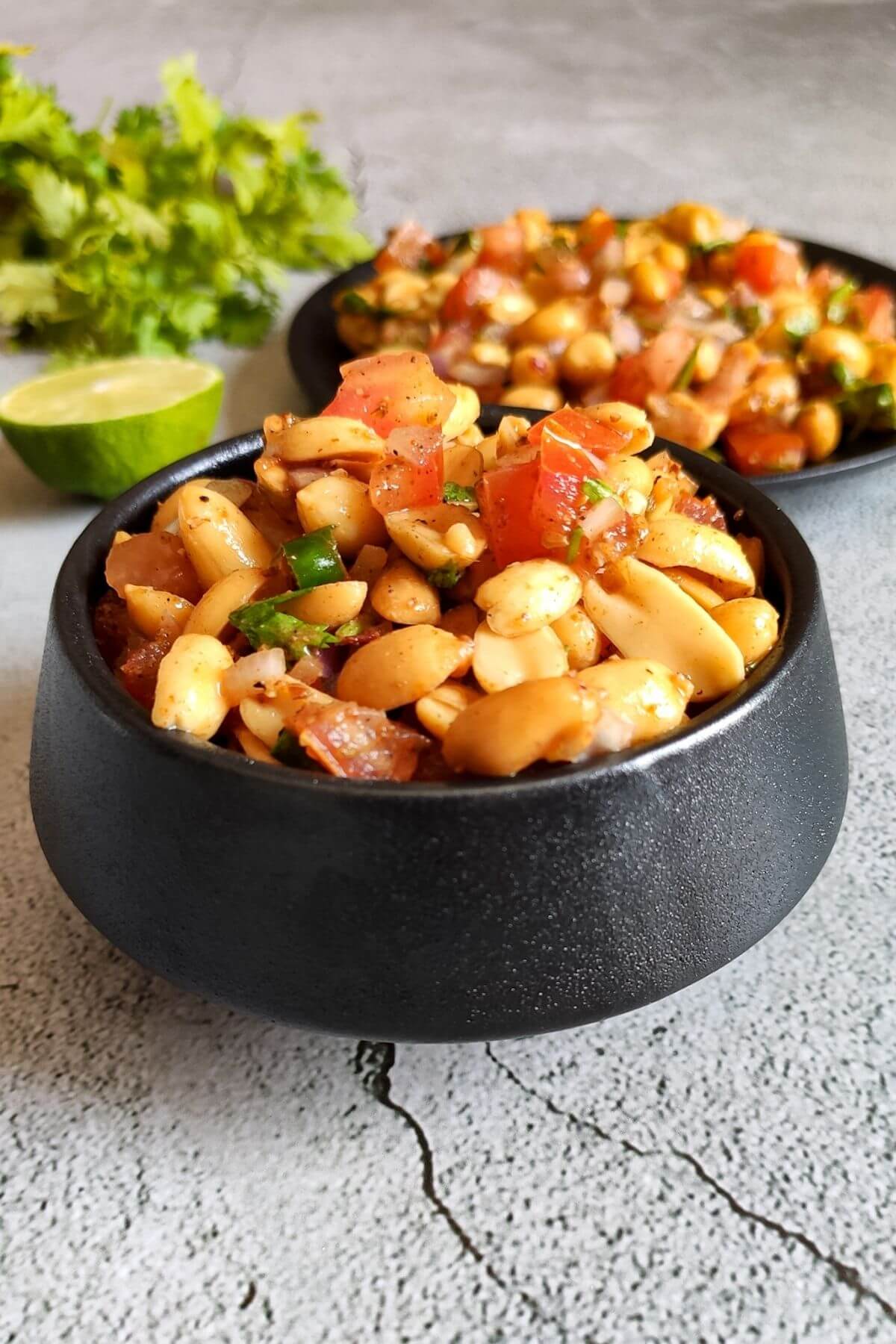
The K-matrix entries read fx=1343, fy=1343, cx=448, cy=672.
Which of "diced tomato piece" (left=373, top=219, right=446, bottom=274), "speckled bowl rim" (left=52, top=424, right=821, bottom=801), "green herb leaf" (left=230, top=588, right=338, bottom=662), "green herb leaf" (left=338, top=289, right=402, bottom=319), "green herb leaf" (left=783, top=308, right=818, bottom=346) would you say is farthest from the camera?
"diced tomato piece" (left=373, top=219, right=446, bottom=274)

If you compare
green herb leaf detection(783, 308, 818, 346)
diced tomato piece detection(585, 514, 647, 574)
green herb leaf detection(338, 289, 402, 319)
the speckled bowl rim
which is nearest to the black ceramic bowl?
the speckled bowl rim

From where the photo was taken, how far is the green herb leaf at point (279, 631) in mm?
800

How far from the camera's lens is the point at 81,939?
3.17 feet

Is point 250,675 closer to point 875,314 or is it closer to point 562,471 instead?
point 562,471

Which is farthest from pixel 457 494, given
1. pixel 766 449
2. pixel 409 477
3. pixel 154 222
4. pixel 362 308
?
pixel 154 222

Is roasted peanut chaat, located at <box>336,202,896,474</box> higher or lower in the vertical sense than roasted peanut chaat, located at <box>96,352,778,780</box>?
lower

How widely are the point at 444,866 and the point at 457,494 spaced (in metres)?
0.29

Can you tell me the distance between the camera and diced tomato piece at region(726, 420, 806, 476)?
1419 millimetres

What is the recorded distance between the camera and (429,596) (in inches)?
32.5

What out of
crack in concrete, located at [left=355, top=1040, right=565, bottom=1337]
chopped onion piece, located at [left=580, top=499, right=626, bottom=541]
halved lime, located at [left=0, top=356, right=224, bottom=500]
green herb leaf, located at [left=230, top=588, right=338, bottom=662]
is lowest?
crack in concrete, located at [left=355, top=1040, right=565, bottom=1337]

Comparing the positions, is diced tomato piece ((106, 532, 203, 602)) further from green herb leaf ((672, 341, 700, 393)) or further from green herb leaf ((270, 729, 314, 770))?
green herb leaf ((672, 341, 700, 393))

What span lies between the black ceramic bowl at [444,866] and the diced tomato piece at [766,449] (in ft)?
2.15

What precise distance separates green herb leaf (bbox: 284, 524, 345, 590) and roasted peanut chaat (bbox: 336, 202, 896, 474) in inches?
25.6

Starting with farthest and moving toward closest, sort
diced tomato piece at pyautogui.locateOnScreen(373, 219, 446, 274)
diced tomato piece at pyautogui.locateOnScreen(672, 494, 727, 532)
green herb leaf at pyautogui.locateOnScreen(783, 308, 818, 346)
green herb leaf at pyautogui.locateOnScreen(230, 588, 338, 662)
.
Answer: diced tomato piece at pyautogui.locateOnScreen(373, 219, 446, 274)
green herb leaf at pyautogui.locateOnScreen(783, 308, 818, 346)
diced tomato piece at pyautogui.locateOnScreen(672, 494, 727, 532)
green herb leaf at pyautogui.locateOnScreen(230, 588, 338, 662)
